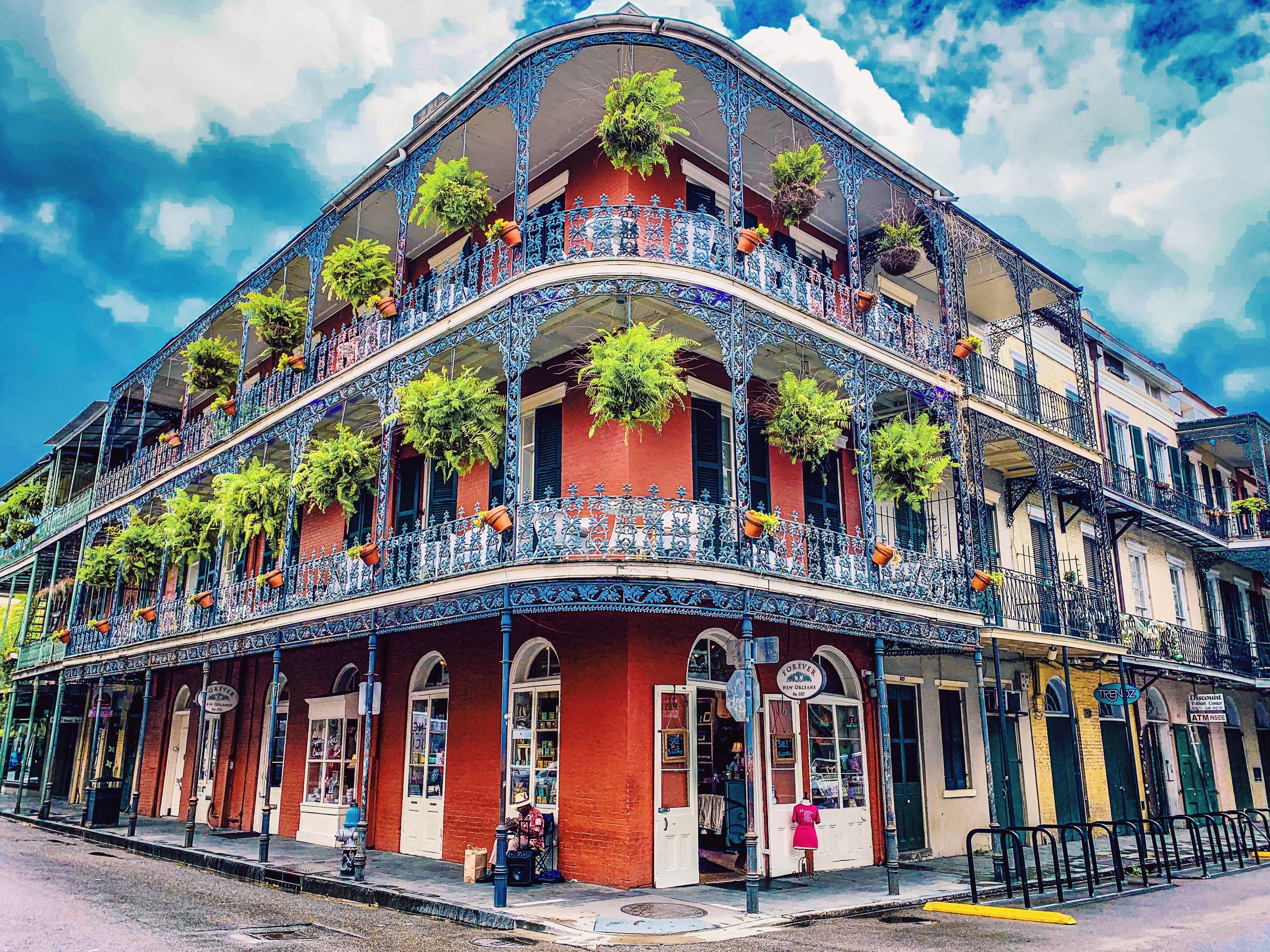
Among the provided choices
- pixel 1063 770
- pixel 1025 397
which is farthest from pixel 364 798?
pixel 1025 397

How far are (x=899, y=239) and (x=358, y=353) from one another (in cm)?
910

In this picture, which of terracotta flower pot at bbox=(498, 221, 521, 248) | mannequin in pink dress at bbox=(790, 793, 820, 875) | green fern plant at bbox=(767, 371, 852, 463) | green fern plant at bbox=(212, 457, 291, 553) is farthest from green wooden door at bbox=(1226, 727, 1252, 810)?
green fern plant at bbox=(212, 457, 291, 553)

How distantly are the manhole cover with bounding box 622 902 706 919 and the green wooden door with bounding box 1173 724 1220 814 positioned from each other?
1677 cm

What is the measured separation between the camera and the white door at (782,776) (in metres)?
12.4

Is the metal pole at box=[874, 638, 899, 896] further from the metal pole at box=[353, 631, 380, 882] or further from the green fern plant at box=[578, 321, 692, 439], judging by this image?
the metal pole at box=[353, 631, 380, 882]

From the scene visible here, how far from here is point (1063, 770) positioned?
57.5ft

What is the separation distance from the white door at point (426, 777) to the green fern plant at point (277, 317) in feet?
25.1

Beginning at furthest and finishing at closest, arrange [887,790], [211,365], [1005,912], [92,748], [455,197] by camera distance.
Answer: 1. [92,748]
2. [211,365]
3. [455,197]
4. [887,790]
5. [1005,912]

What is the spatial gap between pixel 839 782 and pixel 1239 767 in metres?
16.7

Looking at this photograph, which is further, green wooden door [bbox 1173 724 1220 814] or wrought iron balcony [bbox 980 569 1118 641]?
green wooden door [bbox 1173 724 1220 814]

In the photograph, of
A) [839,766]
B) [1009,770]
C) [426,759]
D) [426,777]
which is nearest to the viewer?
[839,766]

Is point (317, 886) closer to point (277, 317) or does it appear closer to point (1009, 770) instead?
point (277, 317)

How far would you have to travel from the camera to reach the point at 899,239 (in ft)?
50.3

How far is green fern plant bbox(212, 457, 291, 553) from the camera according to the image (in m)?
15.3
